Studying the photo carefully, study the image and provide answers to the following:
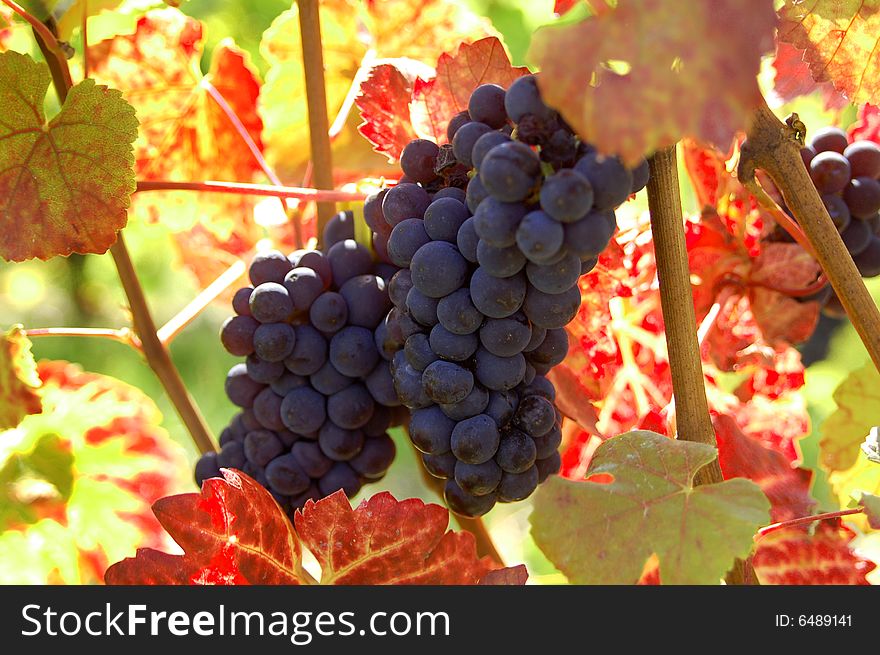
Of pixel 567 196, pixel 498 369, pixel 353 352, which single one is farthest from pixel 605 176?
pixel 353 352

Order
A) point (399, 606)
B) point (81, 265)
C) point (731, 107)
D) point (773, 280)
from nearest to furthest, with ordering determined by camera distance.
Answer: point (731, 107) < point (399, 606) < point (773, 280) < point (81, 265)

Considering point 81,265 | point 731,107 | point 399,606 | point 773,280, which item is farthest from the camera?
point 81,265

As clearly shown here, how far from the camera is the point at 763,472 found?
0.58 meters

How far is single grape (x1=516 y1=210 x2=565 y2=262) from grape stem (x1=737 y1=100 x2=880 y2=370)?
0.15m

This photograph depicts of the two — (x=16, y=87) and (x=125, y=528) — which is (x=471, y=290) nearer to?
(x=16, y=87)

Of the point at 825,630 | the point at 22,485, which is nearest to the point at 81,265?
the point at 22,485

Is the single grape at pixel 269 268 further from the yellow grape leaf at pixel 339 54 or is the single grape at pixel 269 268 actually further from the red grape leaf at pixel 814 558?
the red grape leaf at pixel 814 558

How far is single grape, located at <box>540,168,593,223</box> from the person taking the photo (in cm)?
37

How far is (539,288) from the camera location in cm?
42

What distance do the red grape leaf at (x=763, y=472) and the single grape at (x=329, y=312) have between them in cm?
26

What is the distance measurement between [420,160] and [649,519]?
0.74 ft

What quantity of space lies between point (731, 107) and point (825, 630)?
0.27 metres

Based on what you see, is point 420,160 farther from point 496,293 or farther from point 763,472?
point 763,472

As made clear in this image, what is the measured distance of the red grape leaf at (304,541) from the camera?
0.51 metres
